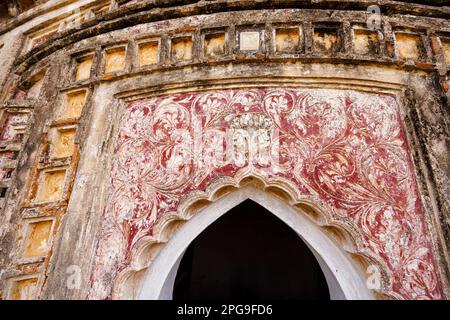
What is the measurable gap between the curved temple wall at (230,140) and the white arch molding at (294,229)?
5 centimetres

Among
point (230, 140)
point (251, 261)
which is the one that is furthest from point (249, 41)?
point (251, 261)

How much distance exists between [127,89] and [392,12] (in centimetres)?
250

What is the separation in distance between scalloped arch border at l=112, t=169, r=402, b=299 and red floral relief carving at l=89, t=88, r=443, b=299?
0.05 m

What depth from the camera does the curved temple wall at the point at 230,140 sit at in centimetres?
268

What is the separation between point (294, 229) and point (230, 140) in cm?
84

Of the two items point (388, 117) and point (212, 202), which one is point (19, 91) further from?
point (388, 117)

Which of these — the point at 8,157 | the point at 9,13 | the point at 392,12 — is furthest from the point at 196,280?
the point at 9,13

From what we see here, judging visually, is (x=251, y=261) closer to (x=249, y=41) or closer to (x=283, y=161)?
(x=283, y=161)

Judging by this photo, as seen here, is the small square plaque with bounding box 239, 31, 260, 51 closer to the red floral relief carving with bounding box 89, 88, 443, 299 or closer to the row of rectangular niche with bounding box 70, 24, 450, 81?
the row of rectangular niche with bounding box 70, 24, 450, 81

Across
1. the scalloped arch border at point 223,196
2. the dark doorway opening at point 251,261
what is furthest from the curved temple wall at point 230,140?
the dark doorway opening at point 251,261

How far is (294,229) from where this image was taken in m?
2.77

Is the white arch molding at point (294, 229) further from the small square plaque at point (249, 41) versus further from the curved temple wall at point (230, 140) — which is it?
the small square plaque at point (249, 41)

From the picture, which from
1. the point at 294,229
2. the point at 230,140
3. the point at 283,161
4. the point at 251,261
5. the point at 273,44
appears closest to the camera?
the point at 294,229
